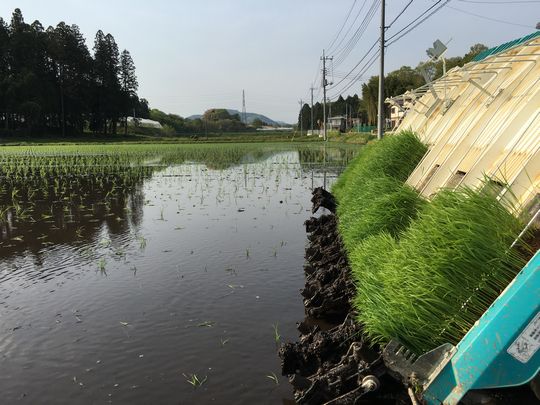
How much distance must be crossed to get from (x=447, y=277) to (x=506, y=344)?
752 millimetres

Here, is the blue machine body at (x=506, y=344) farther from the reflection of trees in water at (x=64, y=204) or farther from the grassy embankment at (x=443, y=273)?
the reflection of trees in water at (x=64, y=204)

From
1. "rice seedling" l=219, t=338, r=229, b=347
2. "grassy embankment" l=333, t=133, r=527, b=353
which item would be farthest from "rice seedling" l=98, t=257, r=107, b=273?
"grassy embankment" l=333, t=133, r=527, b=353

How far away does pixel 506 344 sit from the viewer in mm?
2682

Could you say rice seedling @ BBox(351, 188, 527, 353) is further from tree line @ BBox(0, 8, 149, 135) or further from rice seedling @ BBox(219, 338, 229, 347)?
tree line @ BBox(0, 8, 149, 135)

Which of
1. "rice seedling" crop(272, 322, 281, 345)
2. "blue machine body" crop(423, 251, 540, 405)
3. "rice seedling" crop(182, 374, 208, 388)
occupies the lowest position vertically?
"rice seedling" crop(182, 374, 208, 388)

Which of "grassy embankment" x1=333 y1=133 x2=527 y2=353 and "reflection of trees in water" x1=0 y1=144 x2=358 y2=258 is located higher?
"grassy embankment" x1=333 y1=133 x2=527 y2=353

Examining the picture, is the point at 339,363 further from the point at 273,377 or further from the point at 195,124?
the point at 195,124

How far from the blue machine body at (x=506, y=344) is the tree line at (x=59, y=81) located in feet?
197

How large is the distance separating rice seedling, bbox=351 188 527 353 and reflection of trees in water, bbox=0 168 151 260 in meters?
7.55

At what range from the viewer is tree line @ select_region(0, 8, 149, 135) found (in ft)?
181

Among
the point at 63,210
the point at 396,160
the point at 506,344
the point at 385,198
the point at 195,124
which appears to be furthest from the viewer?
the point at 195,124

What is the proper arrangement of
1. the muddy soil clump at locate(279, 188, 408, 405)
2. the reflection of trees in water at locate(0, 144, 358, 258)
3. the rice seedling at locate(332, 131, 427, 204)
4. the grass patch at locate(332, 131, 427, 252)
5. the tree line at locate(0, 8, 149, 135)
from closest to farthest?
the muddy soil clump at locate(279, 188, 408, 405) → the grass patch at locate(332, 131, 427, 252) → the rice seedling at locate(332, 131, 427, 204) → the reflection of trees in water at locate(0, 144, 358, 258) → the tree line at locate(0, 8, 149, 135)

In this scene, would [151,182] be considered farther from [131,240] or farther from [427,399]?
[427,399]

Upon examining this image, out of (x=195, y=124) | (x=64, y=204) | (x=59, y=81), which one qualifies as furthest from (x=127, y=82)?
(x=64, y=204)
